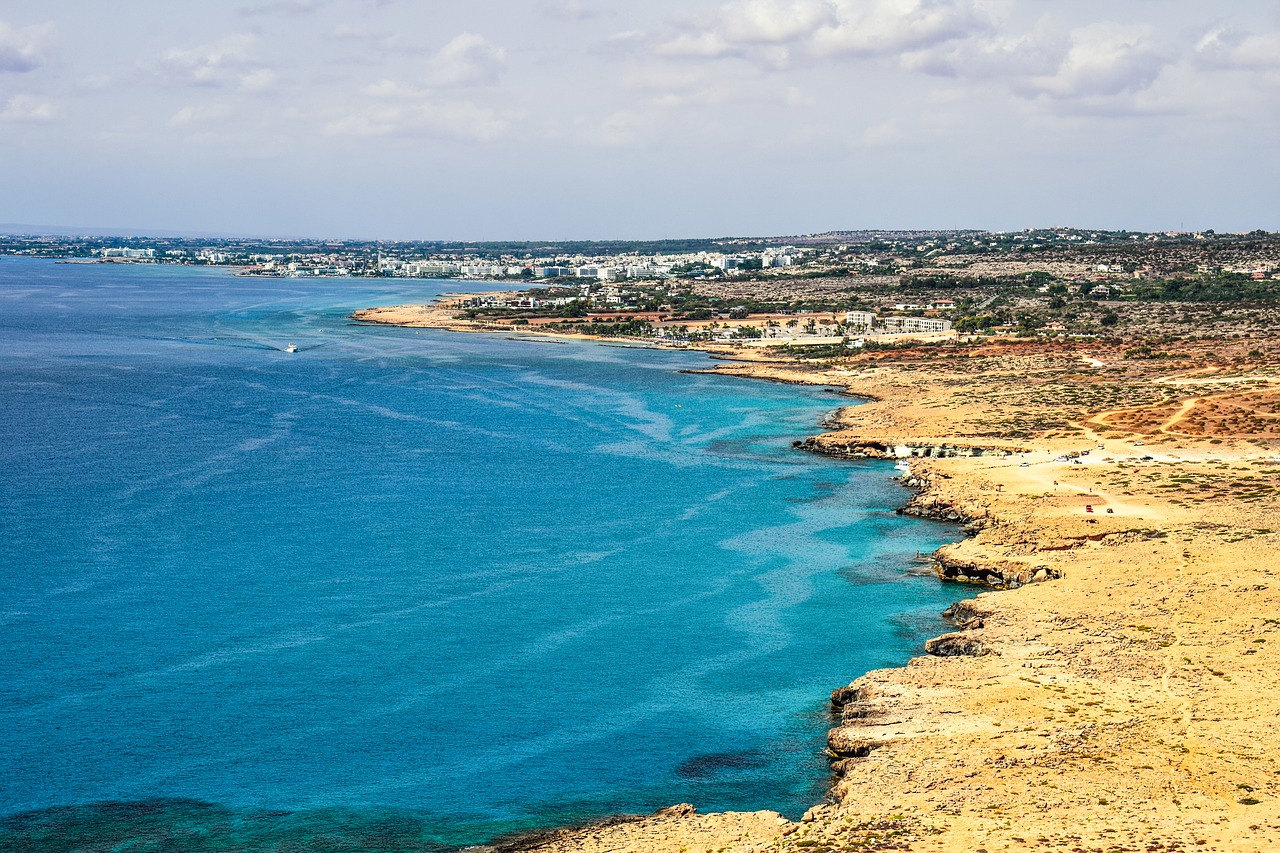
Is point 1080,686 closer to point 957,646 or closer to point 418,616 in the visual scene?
point 957,646

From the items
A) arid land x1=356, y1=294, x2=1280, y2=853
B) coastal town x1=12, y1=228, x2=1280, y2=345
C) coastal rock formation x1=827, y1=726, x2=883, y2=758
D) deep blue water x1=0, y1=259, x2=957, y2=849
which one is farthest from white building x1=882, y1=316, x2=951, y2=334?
coastal rock formation x1=827, y1=726, x2=883, y2=758

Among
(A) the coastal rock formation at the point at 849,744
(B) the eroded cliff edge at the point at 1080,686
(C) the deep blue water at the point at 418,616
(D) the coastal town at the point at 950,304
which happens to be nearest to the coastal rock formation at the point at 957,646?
(B) the eroded cliff edge at the point at 1080,686

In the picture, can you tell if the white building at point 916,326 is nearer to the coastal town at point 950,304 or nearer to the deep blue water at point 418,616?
the coastal town at point 950,304

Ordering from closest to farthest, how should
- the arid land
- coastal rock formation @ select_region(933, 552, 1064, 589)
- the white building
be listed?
the arid land < coastal rock formation @ select_region(933, 552, 1064, 589) < the white building

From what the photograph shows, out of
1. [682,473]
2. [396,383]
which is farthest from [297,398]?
[682,473]

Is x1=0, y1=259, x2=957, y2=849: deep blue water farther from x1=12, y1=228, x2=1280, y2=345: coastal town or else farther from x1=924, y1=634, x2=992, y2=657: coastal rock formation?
x1=12, y1=228, x2=1280, y2=345: coastal town
